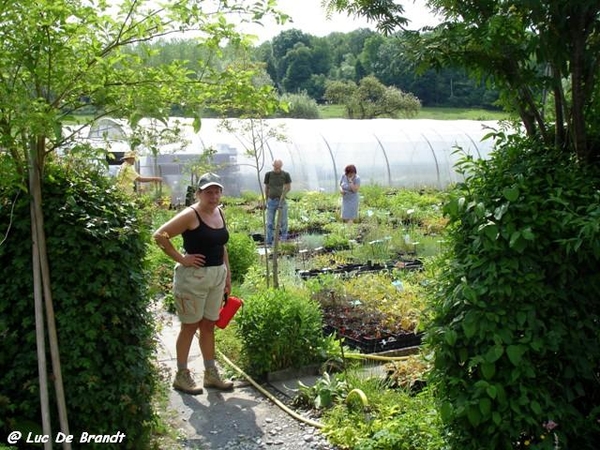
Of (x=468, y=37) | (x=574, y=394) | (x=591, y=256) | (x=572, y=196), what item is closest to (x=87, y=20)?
(x=468, y=37)

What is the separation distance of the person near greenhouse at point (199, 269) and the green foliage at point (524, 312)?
2.30 meters

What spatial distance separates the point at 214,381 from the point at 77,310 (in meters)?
1.85

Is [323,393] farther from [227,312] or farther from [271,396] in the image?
[227,312]

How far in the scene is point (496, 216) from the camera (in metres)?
2.76

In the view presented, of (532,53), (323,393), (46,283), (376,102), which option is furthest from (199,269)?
(376,102)

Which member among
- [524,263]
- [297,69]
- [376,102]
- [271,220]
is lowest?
[271,220]

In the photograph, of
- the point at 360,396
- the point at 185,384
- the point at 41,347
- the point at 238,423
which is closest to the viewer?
the point at 41,347

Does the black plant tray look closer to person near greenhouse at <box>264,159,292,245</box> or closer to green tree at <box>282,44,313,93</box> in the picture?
person near greenhouse at <box>264,159,292,245</box>

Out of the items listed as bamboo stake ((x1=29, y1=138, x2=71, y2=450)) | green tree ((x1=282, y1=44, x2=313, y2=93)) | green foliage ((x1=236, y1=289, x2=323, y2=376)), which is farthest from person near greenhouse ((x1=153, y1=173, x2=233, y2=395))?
green tree ((x1=282, y1=44, x2=313, y2=93))

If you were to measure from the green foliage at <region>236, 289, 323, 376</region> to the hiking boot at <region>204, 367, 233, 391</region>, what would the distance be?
312 millimetres

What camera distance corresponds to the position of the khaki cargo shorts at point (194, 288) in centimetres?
486

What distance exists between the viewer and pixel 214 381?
510 centimetres

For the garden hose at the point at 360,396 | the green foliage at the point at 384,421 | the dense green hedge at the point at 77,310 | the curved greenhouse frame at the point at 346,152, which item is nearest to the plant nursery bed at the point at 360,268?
Answer: the green foliage at the point at 384,421

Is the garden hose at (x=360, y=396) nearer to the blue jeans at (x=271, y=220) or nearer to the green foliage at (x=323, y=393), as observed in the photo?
the green foliage at (x=323, y=393)
